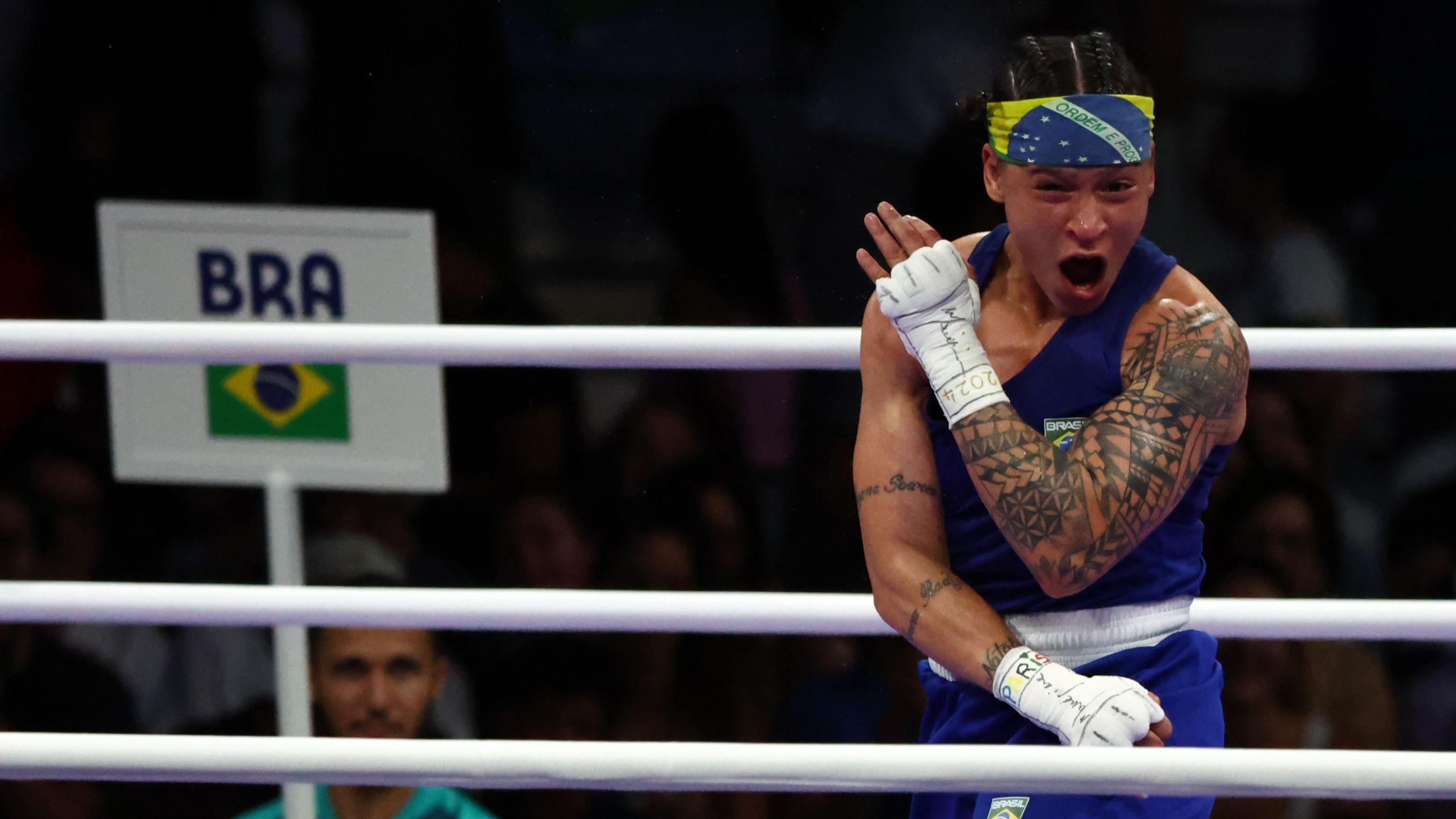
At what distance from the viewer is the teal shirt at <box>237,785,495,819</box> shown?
2.40 metres

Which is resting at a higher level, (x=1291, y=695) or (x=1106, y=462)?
(x=1106, y=462)

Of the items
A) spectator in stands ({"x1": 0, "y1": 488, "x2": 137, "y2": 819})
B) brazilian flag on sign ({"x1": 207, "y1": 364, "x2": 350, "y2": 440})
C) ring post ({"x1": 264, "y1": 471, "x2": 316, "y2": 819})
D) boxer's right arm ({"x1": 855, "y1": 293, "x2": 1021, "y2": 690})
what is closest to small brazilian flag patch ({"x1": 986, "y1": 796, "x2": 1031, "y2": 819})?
boxer's right arm ({"x1": 855, "y1": 293, "x2": 1021, "y2": 690})

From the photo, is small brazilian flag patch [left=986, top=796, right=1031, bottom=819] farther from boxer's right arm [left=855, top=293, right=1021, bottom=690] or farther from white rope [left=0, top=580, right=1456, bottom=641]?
white rope [left=0, top=580, right=1456, bottom=641]

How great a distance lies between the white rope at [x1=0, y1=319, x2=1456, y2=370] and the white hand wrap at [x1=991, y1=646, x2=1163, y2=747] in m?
0.38

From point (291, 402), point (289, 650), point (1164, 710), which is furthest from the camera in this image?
point (291, 402)

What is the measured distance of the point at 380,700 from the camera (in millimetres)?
2436

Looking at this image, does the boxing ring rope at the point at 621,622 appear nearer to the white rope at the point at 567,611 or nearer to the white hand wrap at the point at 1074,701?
the white rope at the point at 567,611

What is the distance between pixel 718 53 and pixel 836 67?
0.25m

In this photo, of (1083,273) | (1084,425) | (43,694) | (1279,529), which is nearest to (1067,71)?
(1083,273)

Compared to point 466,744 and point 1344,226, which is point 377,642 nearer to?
point 466,744

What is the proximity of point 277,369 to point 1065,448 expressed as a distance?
138 centimetres

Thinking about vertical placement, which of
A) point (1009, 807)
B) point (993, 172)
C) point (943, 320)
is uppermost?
point (993, 172)

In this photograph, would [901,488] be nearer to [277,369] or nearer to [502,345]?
[502,345]

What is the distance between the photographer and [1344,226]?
117 inches
